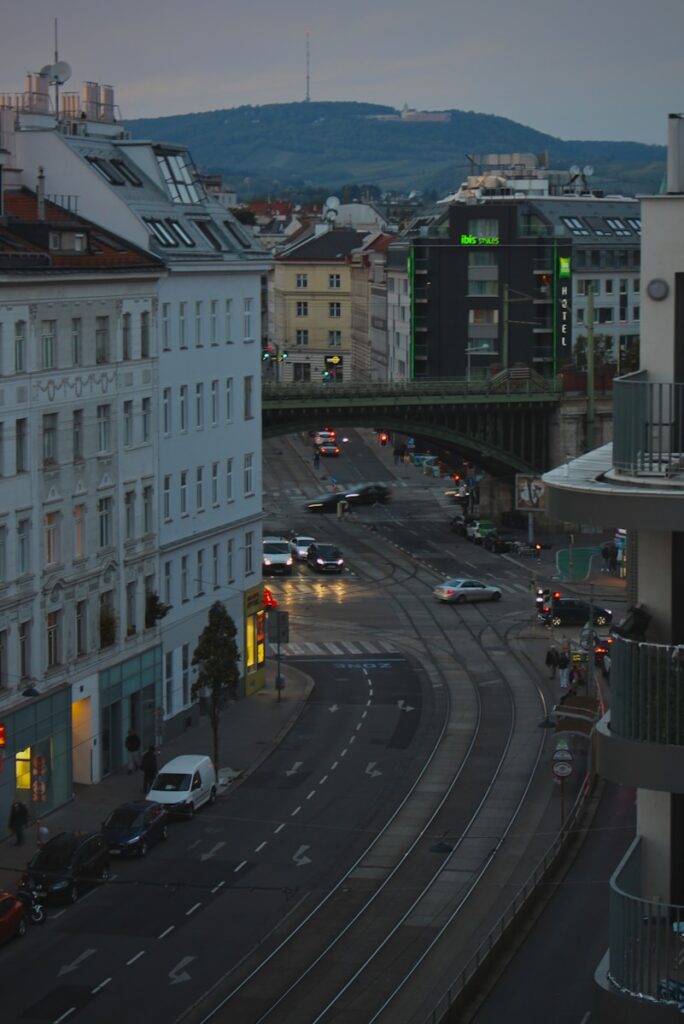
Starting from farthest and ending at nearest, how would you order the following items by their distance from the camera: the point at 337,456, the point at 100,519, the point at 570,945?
the point at 337,456
the point at 100,519
the point at 570,945

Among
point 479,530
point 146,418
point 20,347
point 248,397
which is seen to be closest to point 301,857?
point 20,347

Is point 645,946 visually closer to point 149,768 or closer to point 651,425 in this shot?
point 651,425

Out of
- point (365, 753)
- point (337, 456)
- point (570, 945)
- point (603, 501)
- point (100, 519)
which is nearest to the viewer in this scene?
point (603, 501)

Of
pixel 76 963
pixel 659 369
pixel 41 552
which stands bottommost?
pixel 76 963

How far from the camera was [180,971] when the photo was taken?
47938mm

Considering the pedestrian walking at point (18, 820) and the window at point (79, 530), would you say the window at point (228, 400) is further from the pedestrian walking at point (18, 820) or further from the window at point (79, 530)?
the pedestrian walking at point (18, 820)

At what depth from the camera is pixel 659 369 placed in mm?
20172

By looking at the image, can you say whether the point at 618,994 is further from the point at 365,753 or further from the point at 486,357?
the point at 486,357

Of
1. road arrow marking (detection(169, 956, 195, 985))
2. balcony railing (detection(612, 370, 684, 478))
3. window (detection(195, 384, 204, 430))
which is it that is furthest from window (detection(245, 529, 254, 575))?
balcony railing (detection(612, 370, 684, 478))

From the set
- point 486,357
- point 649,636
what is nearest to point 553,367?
point 486,357

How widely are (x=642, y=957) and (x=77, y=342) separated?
49.6m

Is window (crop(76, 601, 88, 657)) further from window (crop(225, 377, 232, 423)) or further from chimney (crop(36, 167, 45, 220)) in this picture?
window (crop(225, 377, 232, 423))

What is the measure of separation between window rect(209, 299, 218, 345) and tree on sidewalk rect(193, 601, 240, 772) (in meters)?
12.9

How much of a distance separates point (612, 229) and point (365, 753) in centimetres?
12854
